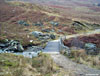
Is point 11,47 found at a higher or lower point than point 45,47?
higher

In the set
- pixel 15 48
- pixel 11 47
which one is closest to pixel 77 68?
pixel 15 48

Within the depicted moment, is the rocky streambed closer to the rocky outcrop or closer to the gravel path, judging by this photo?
the rocky outcrop

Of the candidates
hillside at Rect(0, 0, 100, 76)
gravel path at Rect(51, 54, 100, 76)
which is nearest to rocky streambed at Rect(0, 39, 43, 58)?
hillside at Rect(0, 0, 100, 76)

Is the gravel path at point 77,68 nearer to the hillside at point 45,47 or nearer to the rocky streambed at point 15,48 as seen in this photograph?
the hillside at point 45,47

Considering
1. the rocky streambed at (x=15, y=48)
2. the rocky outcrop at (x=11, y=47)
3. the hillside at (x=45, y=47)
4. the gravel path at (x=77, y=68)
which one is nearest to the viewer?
the hillside at (x=45, y=47)

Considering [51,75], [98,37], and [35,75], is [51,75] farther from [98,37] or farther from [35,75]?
[98,37]

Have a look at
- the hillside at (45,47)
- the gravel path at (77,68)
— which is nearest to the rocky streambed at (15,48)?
the hillside at (45,47)

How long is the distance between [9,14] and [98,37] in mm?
27483

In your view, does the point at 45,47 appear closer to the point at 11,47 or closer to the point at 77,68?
the point at 11,47

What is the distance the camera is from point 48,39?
25.3 m

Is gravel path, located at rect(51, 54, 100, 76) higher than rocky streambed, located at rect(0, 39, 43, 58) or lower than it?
higher

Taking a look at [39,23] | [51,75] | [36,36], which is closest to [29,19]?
[39,23]

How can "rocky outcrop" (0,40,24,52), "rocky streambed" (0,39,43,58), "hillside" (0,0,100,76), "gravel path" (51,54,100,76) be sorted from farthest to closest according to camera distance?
"rocky outcrop" (0,40,24,52) → "rocky streambed" (0,39,43,58) → "gravel path" (51,54,100,76) → "hillside" (0,0,100,76)

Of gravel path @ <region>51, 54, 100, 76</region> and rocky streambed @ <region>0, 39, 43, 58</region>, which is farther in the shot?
rocky streambed @ <region>0, 39, 43, 58</region>
